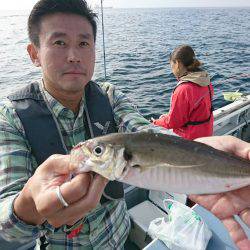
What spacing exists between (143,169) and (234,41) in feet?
100

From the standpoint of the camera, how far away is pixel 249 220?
2475 millimetres

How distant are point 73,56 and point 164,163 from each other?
120cm

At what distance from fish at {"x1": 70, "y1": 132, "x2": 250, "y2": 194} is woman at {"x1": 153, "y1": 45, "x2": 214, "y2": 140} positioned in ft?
10.5

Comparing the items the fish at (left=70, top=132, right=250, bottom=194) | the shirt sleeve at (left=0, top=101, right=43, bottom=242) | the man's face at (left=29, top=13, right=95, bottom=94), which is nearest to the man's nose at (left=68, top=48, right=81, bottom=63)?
the man's face at (left=29, top=13, right=95, bottom=94)

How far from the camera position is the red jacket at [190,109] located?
17.9ft

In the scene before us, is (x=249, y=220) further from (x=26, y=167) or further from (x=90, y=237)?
(x=26, y=167)

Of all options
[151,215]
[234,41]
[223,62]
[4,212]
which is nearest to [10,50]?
[223,62]

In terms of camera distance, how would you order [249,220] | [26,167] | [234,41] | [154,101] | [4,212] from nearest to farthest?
[4,212], [26,167], [249,220], [154,101], [234,41]

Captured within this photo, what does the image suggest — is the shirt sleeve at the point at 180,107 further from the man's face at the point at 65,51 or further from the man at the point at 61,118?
the man's face at the point at 65,51

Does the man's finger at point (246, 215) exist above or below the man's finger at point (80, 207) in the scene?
below

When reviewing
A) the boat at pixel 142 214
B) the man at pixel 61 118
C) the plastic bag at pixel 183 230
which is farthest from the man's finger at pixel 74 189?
the plastic bag at pixel 183 230

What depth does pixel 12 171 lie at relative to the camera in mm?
2205

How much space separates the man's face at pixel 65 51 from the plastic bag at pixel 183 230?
1.86 metres

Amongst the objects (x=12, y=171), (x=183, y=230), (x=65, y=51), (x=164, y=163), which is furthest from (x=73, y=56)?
(x=183, y=230)
